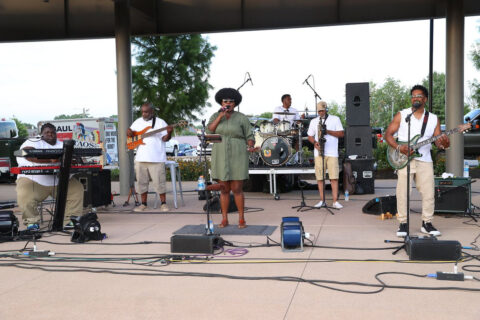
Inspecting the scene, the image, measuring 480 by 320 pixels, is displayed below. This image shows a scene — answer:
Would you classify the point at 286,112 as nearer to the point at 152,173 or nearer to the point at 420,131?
the point at 152,173

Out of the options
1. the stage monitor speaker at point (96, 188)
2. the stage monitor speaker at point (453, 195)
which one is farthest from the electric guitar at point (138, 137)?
the stage monitor speaker at point (453, 195)

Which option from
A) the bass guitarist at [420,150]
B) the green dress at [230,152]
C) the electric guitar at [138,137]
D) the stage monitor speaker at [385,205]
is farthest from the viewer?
the electric guitar at [138,137]

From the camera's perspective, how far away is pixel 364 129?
39.1 feet

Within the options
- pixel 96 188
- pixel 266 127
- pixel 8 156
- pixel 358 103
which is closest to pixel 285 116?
pixel 266 127

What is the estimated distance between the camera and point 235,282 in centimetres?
435

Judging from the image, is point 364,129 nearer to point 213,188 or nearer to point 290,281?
point 213,188

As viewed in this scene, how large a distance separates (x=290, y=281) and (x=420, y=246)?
4.70ft

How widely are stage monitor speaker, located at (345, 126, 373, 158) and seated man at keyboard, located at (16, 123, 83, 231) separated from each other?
6.70m

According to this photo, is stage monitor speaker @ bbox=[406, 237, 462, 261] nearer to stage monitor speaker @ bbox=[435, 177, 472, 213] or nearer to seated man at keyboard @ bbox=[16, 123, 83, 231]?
stage monitor speaker @ bbox=[435, 177, 472, 213]

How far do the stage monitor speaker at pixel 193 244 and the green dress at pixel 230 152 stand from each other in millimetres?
1434

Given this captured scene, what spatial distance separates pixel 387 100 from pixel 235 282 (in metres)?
48.4

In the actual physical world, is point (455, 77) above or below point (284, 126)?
above

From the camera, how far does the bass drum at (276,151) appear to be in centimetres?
1109

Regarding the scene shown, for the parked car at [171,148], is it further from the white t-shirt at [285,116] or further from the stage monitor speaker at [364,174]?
the stage monitor speaker at [364,174]
